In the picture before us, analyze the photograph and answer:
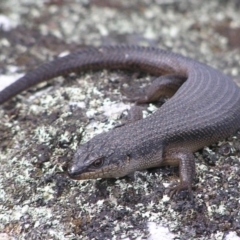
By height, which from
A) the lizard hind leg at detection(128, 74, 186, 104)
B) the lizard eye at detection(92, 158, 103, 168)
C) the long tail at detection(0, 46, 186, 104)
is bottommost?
the long tail at detection(0, 46, 186, 104)

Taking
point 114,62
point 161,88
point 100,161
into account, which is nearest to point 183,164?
point 100,161

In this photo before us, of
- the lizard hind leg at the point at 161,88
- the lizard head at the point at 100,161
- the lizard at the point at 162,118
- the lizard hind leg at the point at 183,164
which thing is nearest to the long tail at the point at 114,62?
the lizard at the point at 162,118

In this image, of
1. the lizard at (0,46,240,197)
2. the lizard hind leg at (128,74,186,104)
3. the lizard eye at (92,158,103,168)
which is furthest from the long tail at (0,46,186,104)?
the lizard eye at (92,158,103,168)

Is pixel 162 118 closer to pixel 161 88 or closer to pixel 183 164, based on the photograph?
pixel 183 164

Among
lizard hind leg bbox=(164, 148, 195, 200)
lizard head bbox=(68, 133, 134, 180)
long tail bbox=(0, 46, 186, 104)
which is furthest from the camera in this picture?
long tail bbox=(0, 46, 186, 104)

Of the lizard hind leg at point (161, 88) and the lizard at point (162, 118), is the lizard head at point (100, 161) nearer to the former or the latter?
the lizard at point (162, 118)

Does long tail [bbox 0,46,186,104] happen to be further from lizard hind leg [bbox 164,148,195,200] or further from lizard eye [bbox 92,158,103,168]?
lizard eye [bbox 92,158,103,168]

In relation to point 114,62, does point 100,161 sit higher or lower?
higher
